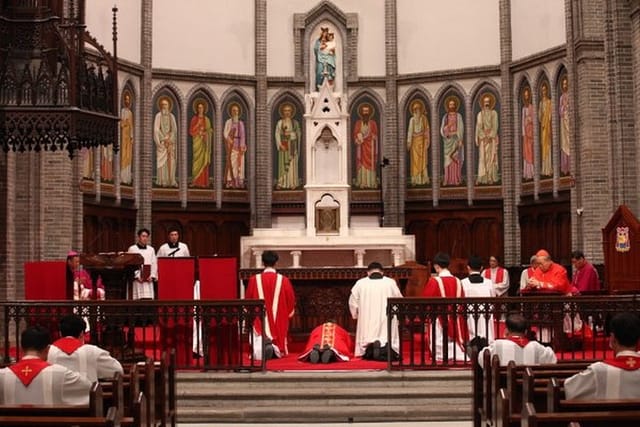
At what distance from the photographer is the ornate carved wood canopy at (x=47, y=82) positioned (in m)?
11.6

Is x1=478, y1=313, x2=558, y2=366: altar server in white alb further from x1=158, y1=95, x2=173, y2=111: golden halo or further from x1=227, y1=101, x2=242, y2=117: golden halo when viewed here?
x1=227, y1=101, x2=242, y2=117: golden halo

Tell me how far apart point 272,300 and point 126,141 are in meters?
11.0

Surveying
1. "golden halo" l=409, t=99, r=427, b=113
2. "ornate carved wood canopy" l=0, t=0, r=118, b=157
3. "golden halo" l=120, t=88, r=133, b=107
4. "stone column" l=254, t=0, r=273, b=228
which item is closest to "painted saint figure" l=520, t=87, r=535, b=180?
"golden halo" l=409, t=99, r=427, b=113

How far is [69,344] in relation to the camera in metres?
8.84

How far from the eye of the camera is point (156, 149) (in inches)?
1017

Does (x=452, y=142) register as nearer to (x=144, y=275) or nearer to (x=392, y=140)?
(x=392, y=140)

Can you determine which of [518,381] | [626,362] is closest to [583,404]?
[626,362]

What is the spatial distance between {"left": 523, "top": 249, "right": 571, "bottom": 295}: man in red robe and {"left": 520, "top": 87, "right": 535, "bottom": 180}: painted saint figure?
399 inches

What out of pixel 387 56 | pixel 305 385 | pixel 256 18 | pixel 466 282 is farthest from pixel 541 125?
pixel 305 385

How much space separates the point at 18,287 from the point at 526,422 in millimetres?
13075

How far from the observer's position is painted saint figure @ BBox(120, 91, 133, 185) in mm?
24719

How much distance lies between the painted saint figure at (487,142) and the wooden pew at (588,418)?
20.0 metres

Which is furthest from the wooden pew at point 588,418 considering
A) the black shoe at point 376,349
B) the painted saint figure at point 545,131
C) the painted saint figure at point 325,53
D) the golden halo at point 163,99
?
the painted saint figure at point 325,53

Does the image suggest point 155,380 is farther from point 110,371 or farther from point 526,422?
point 526,422
